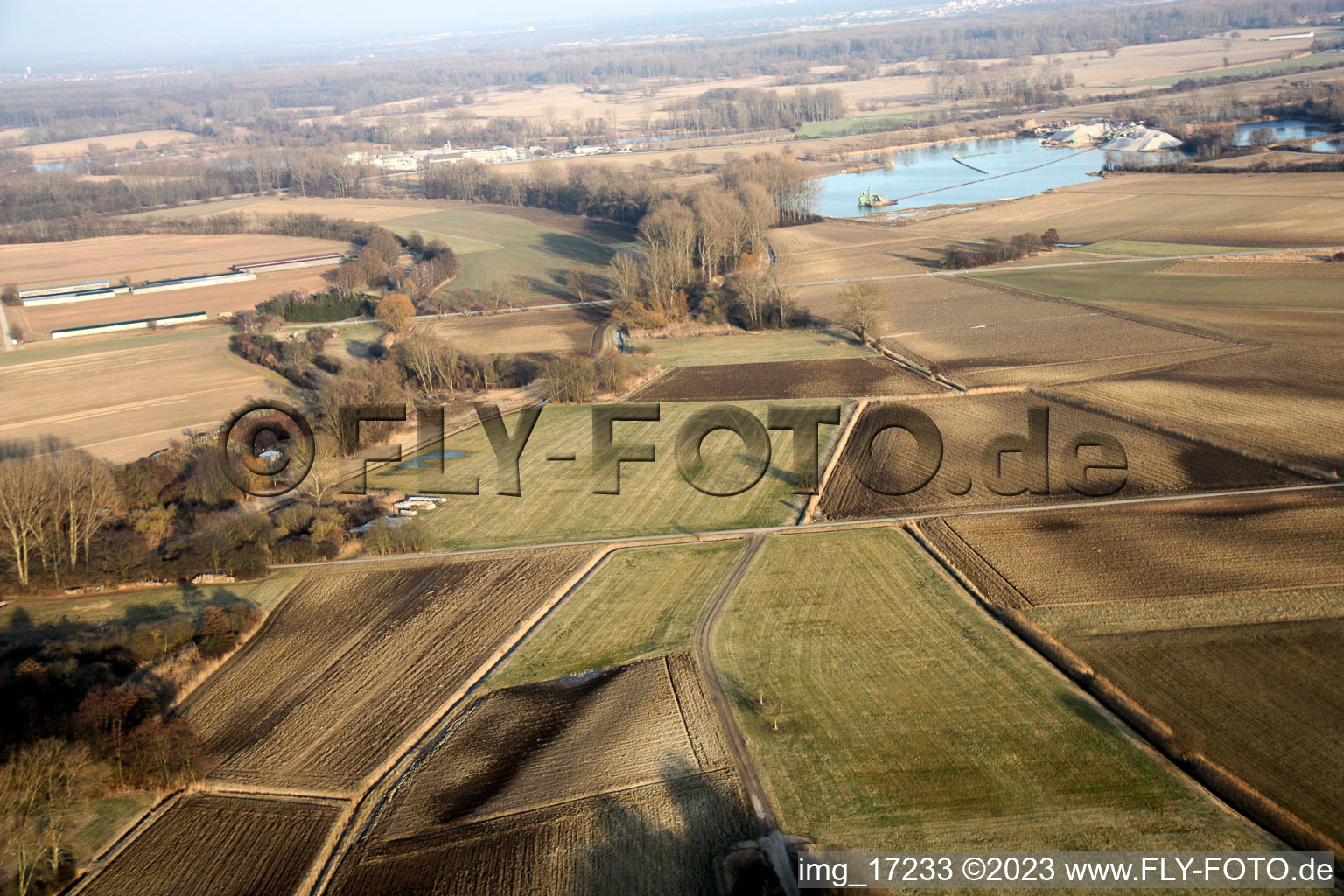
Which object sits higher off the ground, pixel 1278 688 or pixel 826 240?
pixel 826 240

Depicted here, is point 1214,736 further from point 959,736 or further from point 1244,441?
point 1244,441

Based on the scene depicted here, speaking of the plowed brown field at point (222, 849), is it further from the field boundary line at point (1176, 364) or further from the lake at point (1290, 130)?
the lake at point (1290, 130)

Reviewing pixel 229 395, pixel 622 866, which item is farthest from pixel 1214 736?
pixel 229 395

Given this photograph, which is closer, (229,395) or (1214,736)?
(1214,736)

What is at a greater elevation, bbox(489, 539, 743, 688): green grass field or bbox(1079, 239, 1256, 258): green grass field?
bbox(1079, 239, 1256, 258): green grass field

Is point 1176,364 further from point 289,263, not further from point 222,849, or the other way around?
point 289,263

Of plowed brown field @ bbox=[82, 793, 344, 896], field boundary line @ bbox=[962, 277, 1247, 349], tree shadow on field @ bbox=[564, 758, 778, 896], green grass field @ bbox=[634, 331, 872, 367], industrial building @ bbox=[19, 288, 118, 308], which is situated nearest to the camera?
tree shadow on field @ bbox=[564, 758, 778, 896]

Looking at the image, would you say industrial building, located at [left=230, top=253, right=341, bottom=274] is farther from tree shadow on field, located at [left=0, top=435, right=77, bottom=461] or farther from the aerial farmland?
tree shadow on field, located at [left=0, top=435, right=77, bottom=461]

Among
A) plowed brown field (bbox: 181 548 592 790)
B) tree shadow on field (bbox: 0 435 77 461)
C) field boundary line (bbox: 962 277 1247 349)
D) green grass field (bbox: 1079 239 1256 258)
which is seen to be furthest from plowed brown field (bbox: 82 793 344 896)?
green grass field (bbox: 1079 239 1256 258)
